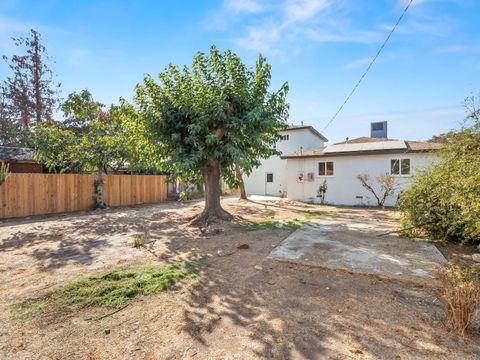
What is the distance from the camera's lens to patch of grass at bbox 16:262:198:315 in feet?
9.69

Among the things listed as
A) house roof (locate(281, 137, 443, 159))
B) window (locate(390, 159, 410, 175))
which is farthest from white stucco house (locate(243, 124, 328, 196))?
window (locate(390, 159, 410, 175))

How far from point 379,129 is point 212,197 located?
706 inches

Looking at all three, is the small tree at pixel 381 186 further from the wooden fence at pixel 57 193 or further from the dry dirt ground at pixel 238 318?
the wooden fence at pixel 57 193

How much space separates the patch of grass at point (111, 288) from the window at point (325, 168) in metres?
12.7

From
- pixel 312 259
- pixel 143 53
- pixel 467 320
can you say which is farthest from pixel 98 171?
pixel 467 320

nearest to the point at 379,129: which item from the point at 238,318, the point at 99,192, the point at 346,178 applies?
the point at 346,178

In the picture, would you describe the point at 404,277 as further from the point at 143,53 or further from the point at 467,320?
the point at 143,53

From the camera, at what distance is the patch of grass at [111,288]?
9.69ft

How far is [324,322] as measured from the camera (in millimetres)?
2578

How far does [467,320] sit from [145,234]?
649 cm

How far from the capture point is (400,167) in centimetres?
1316

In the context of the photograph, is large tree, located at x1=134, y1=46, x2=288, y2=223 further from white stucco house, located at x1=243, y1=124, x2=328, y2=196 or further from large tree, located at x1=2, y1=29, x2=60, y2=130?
large tree, located at x1=2, y1=29, x2=60, y2=130

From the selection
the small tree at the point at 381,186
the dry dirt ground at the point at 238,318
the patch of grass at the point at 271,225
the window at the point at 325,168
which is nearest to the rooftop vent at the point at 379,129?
the window at the point at 325,168

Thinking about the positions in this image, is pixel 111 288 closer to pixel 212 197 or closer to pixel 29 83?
pixel 212 197
